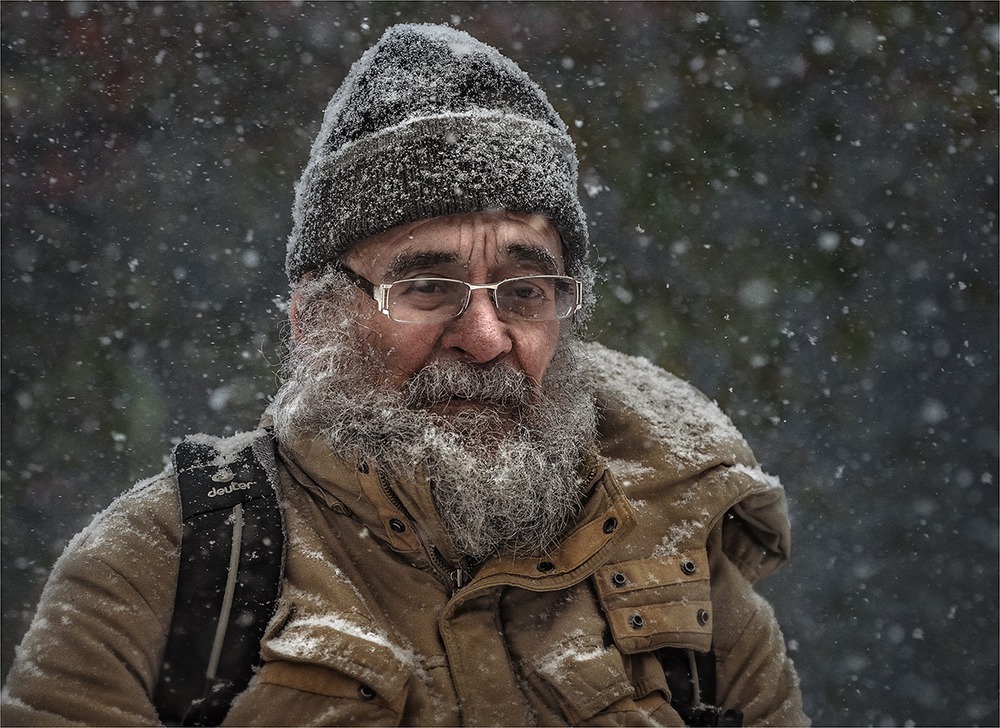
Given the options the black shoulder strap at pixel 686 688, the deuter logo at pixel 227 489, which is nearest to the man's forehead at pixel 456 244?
the deuter logo at pixel 227 489

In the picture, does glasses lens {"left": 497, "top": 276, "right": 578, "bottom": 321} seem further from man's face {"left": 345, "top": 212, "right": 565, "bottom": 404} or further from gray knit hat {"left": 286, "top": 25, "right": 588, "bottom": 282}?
gray knit hat {"left": 286, "top": 25, "right": 588, "bottom": 282}

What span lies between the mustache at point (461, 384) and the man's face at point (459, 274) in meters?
0.03

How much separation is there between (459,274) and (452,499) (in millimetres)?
686

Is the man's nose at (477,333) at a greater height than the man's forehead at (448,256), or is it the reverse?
the man's forehead at (448,256)

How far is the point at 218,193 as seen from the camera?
5.04 m

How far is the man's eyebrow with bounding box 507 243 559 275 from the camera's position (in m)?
2.59

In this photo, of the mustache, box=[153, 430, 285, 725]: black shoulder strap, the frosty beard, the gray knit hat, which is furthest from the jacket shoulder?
box=[153, 430, 285, 725]: black shoulder strap

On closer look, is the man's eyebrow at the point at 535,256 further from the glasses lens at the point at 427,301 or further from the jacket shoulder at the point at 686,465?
the jacket shoulder at the point at 686,465

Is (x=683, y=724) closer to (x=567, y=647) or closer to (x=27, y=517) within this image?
(x=567, y=647)

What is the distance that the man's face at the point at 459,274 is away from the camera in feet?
8.18

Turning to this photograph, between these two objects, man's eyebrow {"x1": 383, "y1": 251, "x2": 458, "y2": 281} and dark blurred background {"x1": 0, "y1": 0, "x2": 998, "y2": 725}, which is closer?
man's eyebrow {"x1": 383, "y1": 251, "x2": 458, "y2": 281}

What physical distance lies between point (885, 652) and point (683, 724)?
12.9ft

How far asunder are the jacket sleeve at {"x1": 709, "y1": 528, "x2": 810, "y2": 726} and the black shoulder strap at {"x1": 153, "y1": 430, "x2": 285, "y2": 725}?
4.87 feet

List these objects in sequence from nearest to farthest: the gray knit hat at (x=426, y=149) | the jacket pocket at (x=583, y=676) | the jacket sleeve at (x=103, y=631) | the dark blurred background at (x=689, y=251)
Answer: the jacket sleeve at (x=103, y=631)
the jacket pocket at (x=583, y=676)
the gray knit hat at (x=426, y=149)
the dark blurred background at (x=689, y=251)
